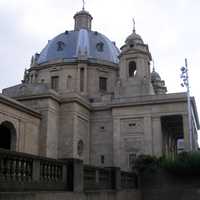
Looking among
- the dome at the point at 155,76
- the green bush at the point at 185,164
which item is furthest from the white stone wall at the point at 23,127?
the dome at the point at 155,76

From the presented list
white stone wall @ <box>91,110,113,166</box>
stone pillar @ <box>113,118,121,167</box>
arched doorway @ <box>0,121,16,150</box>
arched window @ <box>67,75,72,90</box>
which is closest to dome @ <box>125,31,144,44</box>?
arched window @ <box>67,75,72,90</box>

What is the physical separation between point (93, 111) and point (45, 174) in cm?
2446

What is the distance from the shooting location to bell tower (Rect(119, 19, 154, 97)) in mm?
36500

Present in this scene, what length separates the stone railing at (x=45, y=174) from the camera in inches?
386

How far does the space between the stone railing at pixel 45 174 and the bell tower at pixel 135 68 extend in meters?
20.1

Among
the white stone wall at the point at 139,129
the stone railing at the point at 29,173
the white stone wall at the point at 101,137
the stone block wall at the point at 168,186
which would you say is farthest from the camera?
the white stone wall at the point at 101,137

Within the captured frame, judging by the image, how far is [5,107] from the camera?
26.2m

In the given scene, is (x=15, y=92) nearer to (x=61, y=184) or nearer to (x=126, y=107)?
(x=126, y=107)

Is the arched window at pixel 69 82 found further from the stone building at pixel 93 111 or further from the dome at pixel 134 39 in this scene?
the dome at pixel 134 39

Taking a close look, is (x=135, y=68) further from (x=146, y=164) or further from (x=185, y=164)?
(x=185, y=164)

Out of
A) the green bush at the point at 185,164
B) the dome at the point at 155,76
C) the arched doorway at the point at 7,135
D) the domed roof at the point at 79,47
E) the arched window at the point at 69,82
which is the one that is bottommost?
the green bush at the point at 185,164

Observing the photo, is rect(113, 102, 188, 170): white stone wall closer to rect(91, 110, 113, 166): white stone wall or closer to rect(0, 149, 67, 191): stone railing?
rect(91, 110, 113, 166): white stone wall

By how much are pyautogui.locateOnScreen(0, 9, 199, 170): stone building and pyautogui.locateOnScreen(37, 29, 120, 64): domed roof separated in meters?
0.18

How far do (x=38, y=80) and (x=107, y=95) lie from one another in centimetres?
941
